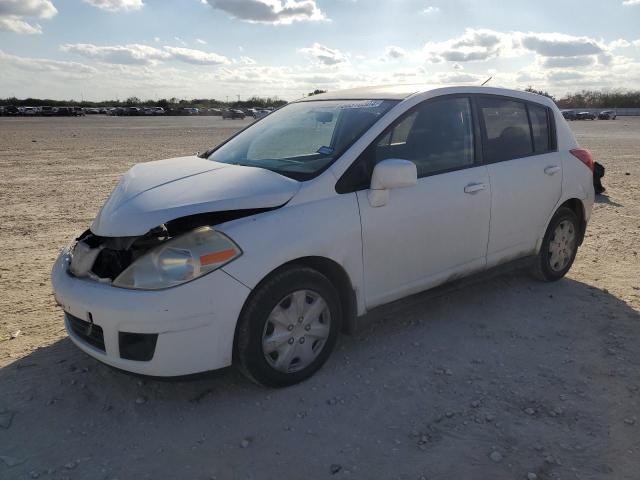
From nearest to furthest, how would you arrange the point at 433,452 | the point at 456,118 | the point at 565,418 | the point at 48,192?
1. the point at 433,452
2. the point at 565,418
3. the point at 456,118
4. the point at 48,192

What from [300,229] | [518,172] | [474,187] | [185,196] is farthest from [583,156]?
[185,196]

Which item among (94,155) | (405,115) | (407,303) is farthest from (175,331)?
(94,155)

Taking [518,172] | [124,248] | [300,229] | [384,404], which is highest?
[518,172]

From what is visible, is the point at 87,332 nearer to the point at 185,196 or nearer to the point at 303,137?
A: the point at 185,196

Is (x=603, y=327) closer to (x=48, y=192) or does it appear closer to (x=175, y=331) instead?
(x=175, y=331)

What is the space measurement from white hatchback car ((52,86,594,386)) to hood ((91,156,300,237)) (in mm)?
13

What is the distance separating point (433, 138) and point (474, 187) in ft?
1.60

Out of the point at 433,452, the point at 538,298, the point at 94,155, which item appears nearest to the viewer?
the point at 433,452

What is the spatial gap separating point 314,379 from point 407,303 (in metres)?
0.90

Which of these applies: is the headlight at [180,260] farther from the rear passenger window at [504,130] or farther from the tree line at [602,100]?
the tree line at [602,100]

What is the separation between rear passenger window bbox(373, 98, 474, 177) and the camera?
12.0ft

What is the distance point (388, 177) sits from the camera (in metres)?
3.33

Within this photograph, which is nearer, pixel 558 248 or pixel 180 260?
pixel 180 260

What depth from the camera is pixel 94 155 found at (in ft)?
55.4
